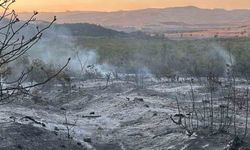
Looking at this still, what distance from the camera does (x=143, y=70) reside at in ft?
101

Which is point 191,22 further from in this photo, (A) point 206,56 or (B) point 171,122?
(B) point 171,122

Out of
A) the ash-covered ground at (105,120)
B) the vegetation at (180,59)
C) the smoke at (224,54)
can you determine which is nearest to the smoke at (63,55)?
the vegetation at (180,59)

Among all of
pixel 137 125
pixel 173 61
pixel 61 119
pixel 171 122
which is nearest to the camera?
pixel 171 122

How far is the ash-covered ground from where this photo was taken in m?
10.9

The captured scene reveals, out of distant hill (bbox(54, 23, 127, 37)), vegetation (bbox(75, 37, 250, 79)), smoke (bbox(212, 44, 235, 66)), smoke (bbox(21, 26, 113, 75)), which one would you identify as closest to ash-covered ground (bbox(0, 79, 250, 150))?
vegetation (bbox(75, 37, 250, 79))

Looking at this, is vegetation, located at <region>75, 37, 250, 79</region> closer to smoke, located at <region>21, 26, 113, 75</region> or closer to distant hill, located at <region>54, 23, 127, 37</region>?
smoke, located at <region>21, 26, 113, 75</region>

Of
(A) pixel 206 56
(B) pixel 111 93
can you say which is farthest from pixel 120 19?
(B) pixel 111 93

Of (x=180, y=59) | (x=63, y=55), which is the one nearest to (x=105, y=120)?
(x=180, y=59)

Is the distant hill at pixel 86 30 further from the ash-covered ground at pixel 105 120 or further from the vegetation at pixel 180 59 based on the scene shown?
the ash-covered ground at pixel 105 120

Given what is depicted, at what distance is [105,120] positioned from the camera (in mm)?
14609

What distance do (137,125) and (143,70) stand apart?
1768 cm

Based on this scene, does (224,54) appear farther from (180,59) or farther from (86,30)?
(86,30)

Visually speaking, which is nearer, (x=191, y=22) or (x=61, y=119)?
(x=61, y=119)

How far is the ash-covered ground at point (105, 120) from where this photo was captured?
10867mm
